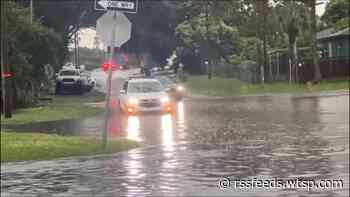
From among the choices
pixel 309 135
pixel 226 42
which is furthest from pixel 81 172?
pixel 226 42

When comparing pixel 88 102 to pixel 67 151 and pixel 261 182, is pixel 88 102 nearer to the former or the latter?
pixel 67 151

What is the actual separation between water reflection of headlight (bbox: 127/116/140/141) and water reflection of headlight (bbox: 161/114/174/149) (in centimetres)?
78

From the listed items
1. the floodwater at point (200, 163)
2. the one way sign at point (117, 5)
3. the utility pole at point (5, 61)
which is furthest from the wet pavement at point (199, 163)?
the utility pole at point (5, 61)

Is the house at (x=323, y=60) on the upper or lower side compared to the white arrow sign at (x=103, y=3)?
lower

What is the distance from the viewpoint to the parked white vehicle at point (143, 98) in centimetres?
3036

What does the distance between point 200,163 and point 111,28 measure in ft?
12.5

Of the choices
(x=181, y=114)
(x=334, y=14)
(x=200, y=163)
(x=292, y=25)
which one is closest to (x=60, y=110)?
(x=181, y=114)

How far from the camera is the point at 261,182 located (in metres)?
11.9

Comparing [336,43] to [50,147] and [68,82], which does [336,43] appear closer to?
[68,82]

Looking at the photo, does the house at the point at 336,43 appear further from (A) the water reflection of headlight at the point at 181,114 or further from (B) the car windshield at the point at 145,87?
(B) the car windshield at the point at 145,87

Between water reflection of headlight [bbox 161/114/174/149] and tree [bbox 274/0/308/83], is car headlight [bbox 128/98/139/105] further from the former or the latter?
tree [bbox 274/0/308/83]

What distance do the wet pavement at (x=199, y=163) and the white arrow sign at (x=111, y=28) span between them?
240cm

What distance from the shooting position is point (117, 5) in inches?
632

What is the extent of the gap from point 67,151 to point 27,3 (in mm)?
21937
